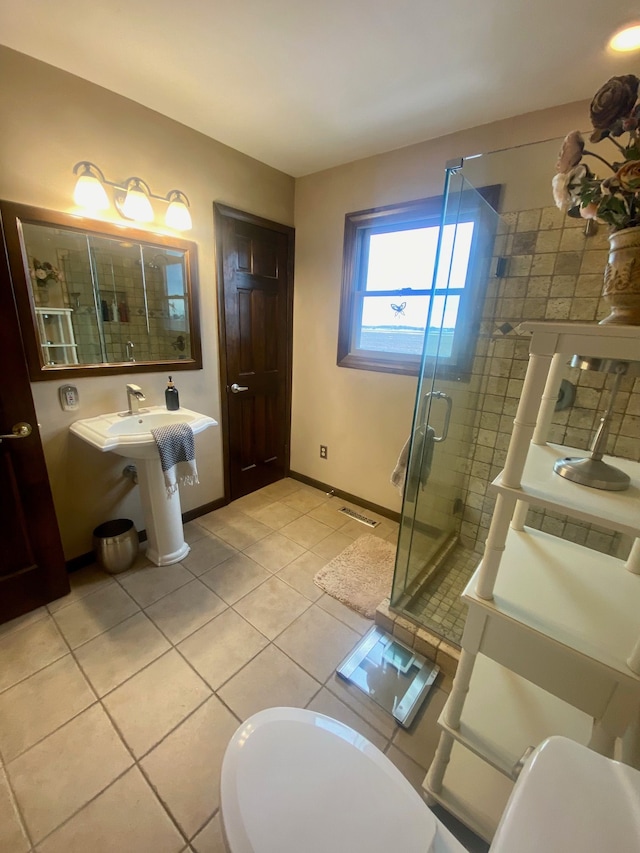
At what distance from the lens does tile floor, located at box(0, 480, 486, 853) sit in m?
1.02

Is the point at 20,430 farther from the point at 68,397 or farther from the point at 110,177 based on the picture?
the point at 110,177

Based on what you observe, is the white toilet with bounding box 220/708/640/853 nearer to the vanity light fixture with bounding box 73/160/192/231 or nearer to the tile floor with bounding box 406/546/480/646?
the tile floor with bounding box 406/546/480/646

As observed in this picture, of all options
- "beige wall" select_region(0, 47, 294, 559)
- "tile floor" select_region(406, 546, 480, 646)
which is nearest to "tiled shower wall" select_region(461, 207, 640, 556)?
"tile floor" select_region(406, 546, 480, 646)

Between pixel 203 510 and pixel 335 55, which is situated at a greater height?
pixel 335 55

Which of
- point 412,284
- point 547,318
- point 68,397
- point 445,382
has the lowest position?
point 68,397

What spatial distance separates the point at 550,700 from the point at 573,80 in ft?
7.89

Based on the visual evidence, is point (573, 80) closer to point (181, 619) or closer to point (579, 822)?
point (579, 822)

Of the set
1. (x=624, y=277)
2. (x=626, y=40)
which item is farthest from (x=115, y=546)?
(x=626, y=40)

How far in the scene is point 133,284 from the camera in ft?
6.30

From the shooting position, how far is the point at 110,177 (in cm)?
172

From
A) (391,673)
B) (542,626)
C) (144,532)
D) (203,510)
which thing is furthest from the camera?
(203,510)

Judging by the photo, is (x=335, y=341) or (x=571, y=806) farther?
(x=335, y=341)

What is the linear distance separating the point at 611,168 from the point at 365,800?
4.54ft

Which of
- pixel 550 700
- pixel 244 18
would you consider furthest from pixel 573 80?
pixel 550 700
